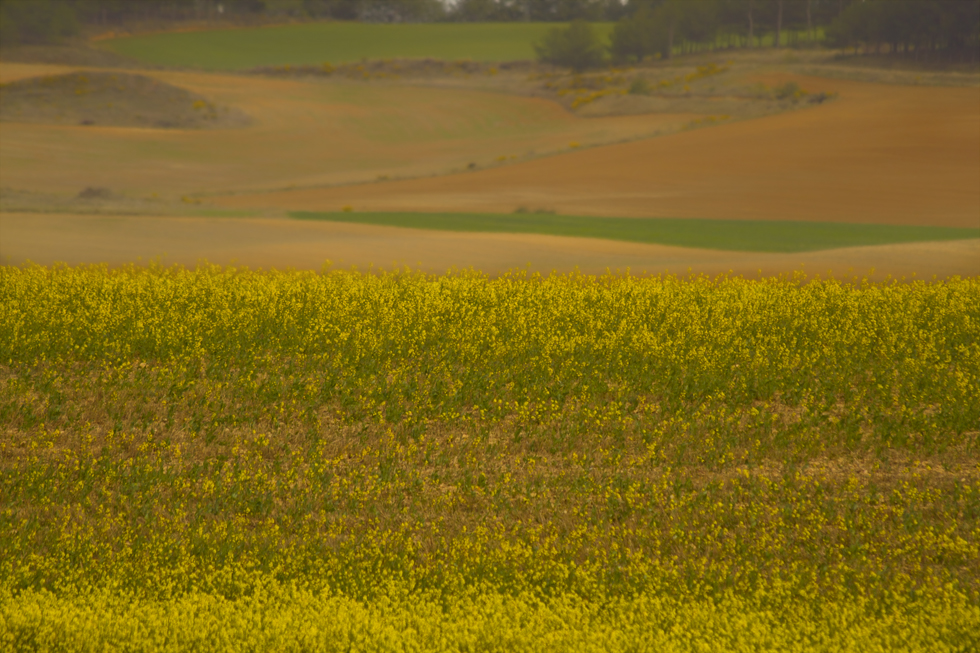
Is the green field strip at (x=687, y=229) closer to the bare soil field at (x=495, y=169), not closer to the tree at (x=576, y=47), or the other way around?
the bare soil field at (x=495, y=169)

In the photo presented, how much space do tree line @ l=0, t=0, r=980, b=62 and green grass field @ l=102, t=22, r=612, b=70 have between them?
1.27 meters

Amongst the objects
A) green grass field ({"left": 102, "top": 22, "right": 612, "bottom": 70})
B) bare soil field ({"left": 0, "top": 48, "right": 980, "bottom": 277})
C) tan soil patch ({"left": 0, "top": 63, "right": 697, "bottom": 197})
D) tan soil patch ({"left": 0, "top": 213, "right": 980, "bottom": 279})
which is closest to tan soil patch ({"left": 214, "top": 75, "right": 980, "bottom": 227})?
bare soil field ({"left": 0, "top": 48, "right": 980, "bottom": 277})

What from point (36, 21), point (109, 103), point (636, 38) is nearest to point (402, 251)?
point (109, 103)

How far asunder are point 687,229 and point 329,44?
176 ft

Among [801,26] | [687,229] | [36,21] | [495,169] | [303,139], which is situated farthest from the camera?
[303,139]

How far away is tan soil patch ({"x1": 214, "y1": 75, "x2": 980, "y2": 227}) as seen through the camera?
25703 millimetres

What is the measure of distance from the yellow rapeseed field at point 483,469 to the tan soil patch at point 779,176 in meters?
14.6

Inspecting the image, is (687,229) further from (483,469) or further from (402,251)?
(483,469)

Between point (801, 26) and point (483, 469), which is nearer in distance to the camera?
point (483, 469)

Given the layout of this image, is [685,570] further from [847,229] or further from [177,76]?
[177,76]

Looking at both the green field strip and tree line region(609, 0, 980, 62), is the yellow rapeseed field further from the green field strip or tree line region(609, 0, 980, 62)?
tree line region(609, 0, 980, 62)

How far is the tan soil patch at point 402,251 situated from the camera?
1574cm

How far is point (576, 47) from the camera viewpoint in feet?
203

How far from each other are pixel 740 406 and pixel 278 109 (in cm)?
4606
